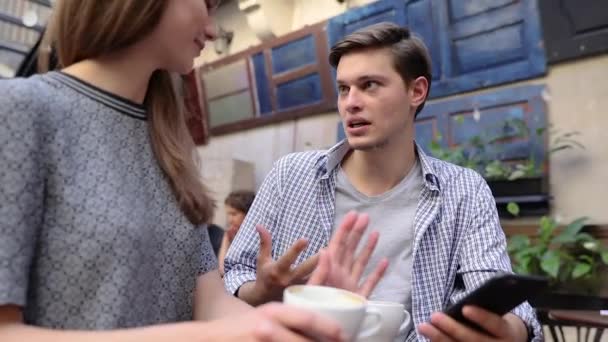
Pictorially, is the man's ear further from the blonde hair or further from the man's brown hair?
the blonde hair

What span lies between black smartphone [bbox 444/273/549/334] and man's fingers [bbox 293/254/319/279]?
0.24 metres

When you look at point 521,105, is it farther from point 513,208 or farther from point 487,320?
point 487,320

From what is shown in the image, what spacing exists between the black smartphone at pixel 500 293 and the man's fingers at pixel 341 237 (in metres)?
0.20

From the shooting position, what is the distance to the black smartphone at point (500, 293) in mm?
736

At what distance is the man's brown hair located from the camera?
1526 millimetres

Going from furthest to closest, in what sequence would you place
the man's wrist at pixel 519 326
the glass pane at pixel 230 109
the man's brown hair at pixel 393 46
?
1. the glass pane at pixel 230 109
2. the man's brown hair at pixel 393 46
3. the man's wrist at pixel 519 326

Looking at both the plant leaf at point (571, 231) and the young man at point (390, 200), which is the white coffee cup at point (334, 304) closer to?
the young man at point (390, 200)

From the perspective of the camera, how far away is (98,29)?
73cm

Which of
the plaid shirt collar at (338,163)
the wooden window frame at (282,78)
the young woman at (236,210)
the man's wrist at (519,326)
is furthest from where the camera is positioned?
the wooden window frame at (282,78)

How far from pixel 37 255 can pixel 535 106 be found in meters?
2.89

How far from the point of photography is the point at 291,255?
0.92m

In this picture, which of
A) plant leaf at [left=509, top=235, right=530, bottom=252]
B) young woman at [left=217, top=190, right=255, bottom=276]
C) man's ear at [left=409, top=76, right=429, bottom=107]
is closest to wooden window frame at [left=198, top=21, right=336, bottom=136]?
young woman at [left=217, top=190, right=255, bottom=276]

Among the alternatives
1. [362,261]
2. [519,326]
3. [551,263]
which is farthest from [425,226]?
[551,263]

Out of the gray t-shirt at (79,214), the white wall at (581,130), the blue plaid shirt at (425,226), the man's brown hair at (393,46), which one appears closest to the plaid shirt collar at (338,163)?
the blue plaid shirt at (425,226)
